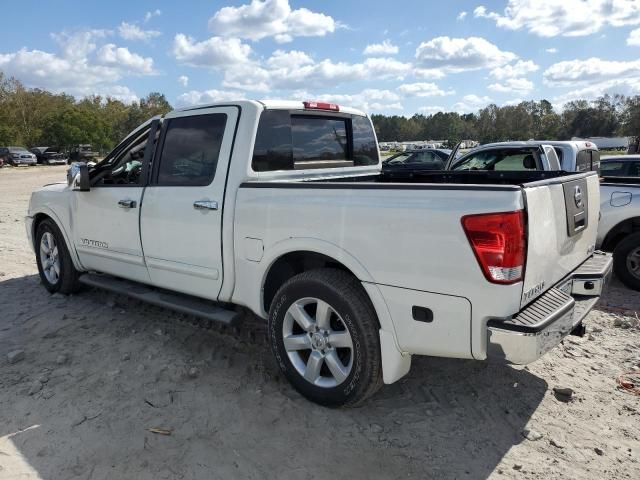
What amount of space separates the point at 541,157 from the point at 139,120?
84.2m

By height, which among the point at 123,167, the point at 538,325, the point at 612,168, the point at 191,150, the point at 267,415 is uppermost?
the point at 191,150

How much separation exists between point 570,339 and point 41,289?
559 cm

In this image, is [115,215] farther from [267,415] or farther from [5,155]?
[5,155]

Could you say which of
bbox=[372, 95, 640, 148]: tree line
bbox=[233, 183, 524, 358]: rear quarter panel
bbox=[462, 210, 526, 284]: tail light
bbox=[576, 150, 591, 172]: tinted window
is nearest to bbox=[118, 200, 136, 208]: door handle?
bbox=[233, 183, 524, 358]: rear quarter panel

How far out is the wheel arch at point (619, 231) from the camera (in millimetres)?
6105

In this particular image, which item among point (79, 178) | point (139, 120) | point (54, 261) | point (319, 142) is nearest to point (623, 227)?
point (319, 142)

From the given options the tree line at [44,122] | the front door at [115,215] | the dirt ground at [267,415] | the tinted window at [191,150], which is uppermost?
the tree line at [44,122]

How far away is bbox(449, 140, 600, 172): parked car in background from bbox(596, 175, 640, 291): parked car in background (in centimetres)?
74

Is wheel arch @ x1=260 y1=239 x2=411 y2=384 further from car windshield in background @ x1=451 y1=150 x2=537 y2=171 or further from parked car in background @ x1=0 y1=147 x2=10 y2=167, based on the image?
parked car in background @ x1=0 y1=147 x2=10 y2=167

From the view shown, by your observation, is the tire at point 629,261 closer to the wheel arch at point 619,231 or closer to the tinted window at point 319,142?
the wheel arch at point 619,231

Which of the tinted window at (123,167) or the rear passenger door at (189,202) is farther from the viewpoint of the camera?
the tinted window at (123,167)

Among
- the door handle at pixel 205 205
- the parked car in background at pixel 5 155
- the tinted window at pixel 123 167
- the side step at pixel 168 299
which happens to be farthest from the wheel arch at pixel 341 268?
the parked car in background at pixel 5 155

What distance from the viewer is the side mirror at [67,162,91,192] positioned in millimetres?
4738

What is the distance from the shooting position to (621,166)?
765cm
